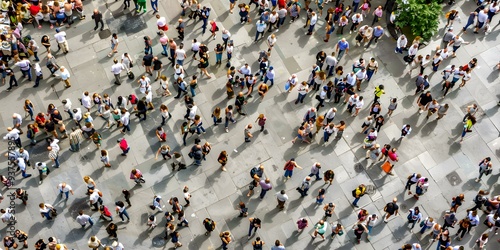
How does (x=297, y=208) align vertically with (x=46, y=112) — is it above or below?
below

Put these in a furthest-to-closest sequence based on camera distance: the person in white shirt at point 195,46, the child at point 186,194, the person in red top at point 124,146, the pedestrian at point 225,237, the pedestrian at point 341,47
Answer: the pedestrian at point 341,47
the person in white shirt at point 195,46
the person in red top at point 124,146
the child at point 186,194
the pedestrian at point 225,237

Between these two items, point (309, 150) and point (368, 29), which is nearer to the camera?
point (309, 150)

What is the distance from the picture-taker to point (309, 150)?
24.0 meters

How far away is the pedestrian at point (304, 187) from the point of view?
21.7 m

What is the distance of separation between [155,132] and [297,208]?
6.76 meters

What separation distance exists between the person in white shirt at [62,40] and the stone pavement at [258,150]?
13.3 inches

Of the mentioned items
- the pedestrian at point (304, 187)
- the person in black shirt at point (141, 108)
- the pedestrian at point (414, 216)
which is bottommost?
the pedestrian at point (414, 216)

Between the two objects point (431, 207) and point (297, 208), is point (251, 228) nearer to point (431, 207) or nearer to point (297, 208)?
point (297, 208)

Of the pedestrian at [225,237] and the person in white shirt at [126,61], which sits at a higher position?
the person in white shirt at [126,61]

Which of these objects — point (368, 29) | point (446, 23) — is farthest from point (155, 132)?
point (446, 23)

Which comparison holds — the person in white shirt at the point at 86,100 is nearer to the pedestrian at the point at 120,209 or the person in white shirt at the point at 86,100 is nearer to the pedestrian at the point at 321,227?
the pedestrian at the point at 120,209

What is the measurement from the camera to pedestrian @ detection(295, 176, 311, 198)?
71.3 ft

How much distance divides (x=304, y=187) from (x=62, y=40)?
498 inches

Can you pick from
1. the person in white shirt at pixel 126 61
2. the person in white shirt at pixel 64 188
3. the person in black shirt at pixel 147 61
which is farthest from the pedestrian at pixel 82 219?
the person in black shirt at pixel 147 61
